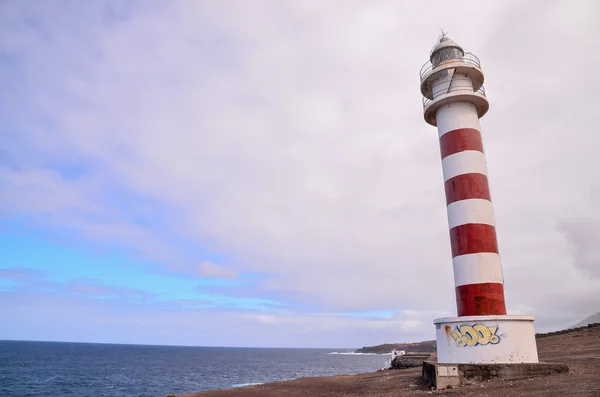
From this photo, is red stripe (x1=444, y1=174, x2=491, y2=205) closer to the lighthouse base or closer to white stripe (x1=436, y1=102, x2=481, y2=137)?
white stripe (x1=436, y1=102, x2=481, y2=137)

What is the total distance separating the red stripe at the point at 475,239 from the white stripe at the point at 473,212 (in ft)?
0.66

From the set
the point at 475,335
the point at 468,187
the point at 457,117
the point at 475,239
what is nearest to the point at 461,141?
the point at 457,117

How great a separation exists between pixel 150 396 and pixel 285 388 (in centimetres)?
2913

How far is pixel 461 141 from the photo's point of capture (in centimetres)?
1794

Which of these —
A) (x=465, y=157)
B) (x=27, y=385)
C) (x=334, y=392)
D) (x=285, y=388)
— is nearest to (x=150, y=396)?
(x=27, y=385)

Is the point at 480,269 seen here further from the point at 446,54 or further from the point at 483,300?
the point at 446,54

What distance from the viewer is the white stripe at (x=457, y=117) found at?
60.0 feet

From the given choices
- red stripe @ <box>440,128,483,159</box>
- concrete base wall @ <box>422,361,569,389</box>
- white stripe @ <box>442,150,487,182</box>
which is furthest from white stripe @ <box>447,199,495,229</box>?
concrete base wall @ <box>422,361,569,389</box>

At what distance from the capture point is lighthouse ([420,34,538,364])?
50.2 feet

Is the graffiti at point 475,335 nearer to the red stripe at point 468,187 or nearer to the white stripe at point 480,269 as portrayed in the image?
the white stripe at point 480,269

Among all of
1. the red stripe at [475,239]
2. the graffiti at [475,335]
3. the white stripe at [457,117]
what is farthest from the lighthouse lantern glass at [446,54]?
the graffiti at [475,335]

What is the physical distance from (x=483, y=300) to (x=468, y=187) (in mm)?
4573

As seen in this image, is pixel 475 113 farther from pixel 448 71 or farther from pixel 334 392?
pixel 334 392

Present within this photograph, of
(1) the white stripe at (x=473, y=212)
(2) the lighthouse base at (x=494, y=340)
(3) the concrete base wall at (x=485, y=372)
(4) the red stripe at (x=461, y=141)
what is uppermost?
(4) the red stripe at (x=461, y=141)
